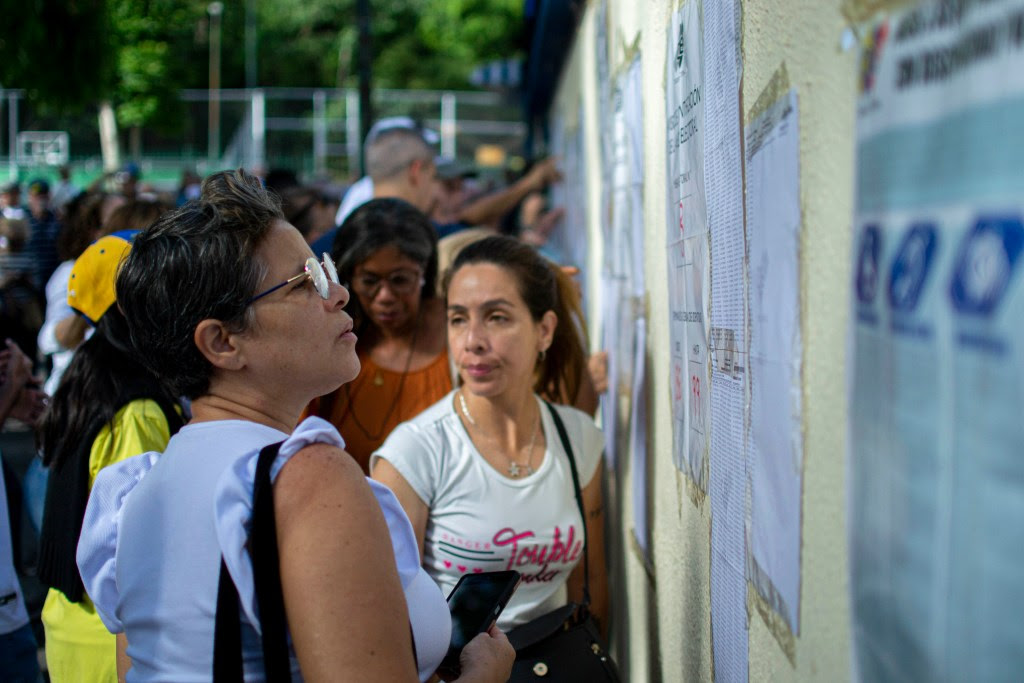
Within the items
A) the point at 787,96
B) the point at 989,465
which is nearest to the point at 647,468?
the point at 787,96

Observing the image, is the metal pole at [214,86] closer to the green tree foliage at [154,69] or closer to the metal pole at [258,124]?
the green tree foliage at [154,69]

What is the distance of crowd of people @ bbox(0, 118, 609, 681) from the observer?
146 centimetres

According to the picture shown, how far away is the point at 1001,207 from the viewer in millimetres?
757

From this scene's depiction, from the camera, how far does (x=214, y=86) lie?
4934 cm

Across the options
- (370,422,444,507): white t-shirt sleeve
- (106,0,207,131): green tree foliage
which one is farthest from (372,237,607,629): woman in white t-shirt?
(106,0,207,131): green tree foliage

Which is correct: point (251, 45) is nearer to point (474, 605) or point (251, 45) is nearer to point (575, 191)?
point (575, 191)

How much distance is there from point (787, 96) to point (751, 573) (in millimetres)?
748

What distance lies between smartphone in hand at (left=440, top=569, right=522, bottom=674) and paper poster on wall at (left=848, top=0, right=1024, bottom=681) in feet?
3.21

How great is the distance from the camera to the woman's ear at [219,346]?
1.69 metres

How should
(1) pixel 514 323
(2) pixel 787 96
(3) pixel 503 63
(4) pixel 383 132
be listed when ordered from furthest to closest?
1. (3) pixel 503 63
2. (4) pixel 383 132
3. (1) pixel 514 323
4. (2) pixel 787 96

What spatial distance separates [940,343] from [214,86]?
52.0 m

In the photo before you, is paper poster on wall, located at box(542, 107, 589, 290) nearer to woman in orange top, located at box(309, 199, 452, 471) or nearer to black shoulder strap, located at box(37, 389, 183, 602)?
woman in orange top, located at box(309, 199, 452, 471)

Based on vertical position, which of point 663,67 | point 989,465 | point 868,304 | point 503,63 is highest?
point 503,63

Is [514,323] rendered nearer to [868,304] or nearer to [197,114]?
[868,304]
